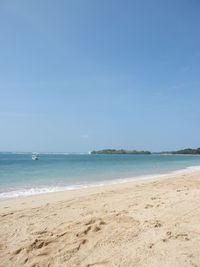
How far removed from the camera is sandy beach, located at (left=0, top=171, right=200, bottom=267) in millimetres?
3012

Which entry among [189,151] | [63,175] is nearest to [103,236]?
[63,175]

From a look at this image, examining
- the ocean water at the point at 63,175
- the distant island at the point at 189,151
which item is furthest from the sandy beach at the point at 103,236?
the distant island at the point at 189,151

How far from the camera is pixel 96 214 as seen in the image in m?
5.10

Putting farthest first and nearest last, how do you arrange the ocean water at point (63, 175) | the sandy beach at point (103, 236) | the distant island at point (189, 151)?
the distant island at point (189, 151)
the ocean water at point (63, 175)
the sandy beach at point (103, 236)

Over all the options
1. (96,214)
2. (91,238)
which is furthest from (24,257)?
(96,214)

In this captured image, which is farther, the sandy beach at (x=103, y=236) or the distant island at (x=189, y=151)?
the distant island at (x=189, y=151)

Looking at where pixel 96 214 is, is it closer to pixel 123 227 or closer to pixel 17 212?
pixel 123 227

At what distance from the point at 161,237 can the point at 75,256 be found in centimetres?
153

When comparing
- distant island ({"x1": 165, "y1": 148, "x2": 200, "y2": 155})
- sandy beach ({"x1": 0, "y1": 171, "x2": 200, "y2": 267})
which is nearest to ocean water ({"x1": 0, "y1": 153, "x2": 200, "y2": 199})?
sandy beach ({"x1": 0, "y1": 171, "x2": 200, "y2": 267})

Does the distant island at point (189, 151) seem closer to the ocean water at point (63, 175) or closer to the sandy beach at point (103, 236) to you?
the ocean water at point (63, 175)

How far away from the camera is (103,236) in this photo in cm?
374

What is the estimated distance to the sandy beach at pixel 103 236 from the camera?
301 centimetres

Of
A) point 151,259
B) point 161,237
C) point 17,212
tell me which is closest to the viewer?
point 151,259

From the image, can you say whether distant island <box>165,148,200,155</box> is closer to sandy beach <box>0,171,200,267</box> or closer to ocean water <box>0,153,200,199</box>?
ocean water <box>0,153,200,199</box>
